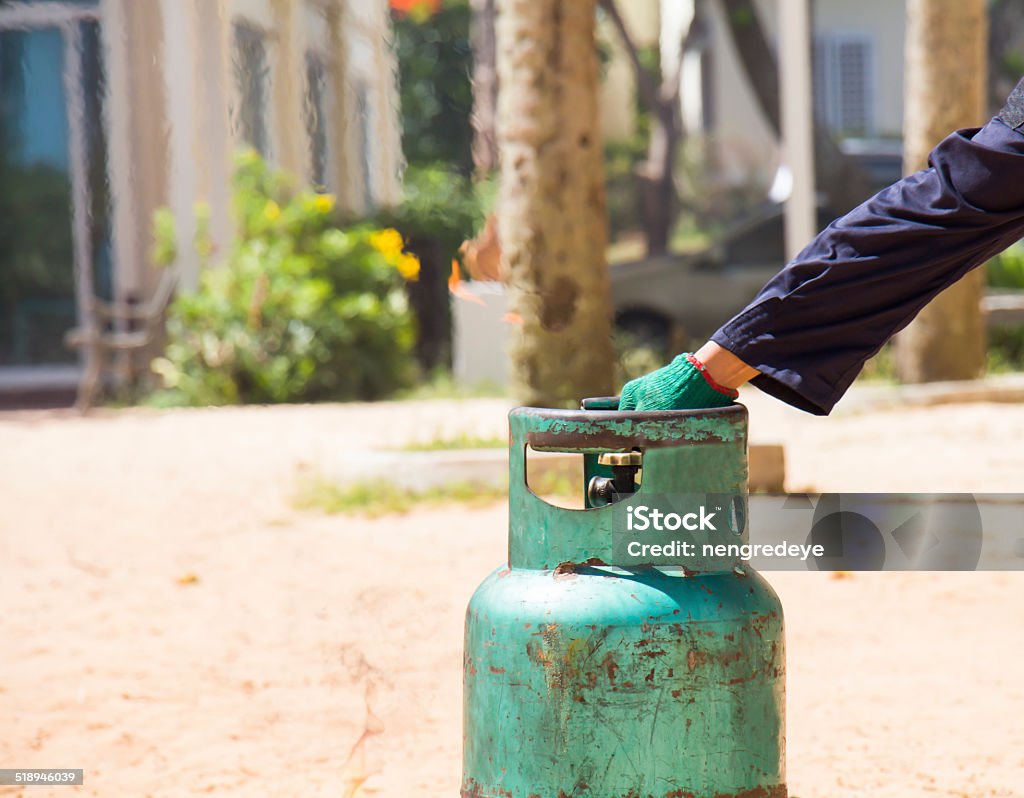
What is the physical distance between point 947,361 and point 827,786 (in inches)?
264

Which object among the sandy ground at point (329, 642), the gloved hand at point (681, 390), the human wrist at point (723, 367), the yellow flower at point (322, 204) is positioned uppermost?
the yellow flower at point (322, 204)

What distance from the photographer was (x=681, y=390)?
2.28 meters

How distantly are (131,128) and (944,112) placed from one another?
6.48 meters

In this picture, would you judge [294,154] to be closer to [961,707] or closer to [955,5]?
[955,5]

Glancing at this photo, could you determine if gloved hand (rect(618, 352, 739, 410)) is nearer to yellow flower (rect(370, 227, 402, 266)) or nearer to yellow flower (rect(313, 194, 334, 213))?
yellow flower (rect(313, 194, 334, 213))

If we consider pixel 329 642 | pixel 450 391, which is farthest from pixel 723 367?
pixel 450 391

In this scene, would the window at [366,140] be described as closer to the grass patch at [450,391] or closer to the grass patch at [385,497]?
the grass patch at [450,391]

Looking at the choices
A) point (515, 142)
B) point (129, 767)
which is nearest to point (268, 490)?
point (515, 142)

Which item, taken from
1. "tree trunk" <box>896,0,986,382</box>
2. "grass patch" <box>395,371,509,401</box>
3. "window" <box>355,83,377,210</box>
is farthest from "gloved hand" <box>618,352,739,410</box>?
"window" <box>355,83,377,210</box>

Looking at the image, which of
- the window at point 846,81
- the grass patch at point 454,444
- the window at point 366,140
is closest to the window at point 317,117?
the window at point 366,140

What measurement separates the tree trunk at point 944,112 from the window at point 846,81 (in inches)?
516

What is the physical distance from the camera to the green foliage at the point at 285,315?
10258 mm

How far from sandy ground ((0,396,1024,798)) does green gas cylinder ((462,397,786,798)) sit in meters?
0.71

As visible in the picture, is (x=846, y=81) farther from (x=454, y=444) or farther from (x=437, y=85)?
(x=454, y=444)
